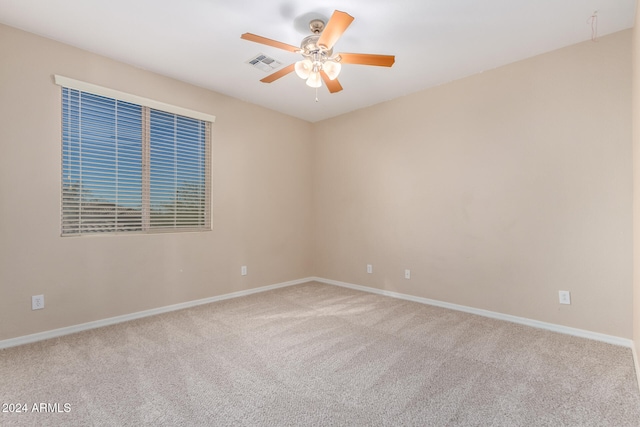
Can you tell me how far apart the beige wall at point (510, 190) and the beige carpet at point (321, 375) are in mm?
471

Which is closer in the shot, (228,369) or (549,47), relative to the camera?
(228,369)

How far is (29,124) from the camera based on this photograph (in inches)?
99.7

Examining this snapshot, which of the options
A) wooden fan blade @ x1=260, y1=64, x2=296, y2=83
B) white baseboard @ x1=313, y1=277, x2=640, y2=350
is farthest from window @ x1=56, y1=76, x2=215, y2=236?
white baseboard @ x1=313, y1=277, x2=640, y2=350

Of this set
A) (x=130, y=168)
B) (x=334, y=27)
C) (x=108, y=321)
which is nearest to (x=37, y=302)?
(x=108, y=321)

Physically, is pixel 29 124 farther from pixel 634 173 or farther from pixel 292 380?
pixel 634 173

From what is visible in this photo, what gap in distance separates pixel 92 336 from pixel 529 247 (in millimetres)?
4005

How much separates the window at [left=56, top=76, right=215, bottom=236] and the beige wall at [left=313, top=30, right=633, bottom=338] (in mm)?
2101

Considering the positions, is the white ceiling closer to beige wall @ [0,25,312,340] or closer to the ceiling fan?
the ceiling fan

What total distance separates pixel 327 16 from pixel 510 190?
2.31 m

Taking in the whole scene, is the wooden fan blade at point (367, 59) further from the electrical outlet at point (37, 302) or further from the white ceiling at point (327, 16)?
the electrical outlet at point (37, 302)

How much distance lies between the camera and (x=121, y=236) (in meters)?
3.02

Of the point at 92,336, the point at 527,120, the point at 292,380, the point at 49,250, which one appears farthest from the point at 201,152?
the point at 527,120

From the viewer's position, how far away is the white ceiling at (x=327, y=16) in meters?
2.21

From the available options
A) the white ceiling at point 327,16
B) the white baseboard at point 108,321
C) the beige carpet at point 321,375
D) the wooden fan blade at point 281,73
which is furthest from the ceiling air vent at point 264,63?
the white baseboard at point 108,321
